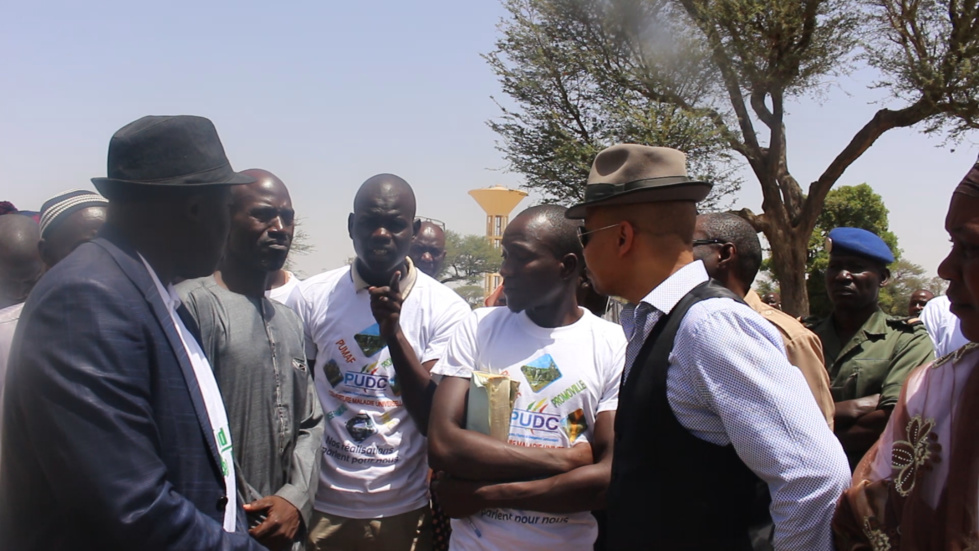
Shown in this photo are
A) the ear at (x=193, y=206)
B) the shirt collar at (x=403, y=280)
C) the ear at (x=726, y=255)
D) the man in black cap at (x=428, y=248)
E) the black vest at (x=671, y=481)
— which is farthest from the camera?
the man in black cap at (x=428, y=248)

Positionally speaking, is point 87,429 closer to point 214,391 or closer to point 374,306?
point 214,391

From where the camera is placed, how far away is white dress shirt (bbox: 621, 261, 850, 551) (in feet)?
6.12

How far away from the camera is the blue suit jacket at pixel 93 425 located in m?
1.72

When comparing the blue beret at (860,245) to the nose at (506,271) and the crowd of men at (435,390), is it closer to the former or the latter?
the crowd of men at (435,390)

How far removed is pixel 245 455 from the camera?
A: 9.34ft

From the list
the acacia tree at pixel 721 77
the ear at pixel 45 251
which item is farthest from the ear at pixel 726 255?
the acacia tree at pixel 721 77

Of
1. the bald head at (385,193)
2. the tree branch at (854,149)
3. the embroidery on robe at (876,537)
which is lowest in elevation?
the embroidery on robe at (876,537)

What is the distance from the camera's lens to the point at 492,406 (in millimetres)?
2965

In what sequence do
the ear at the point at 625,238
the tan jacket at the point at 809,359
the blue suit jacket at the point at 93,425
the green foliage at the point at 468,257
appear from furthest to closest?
the green foliage at the point at 468,257 < the tan jacket at the point at 809,359 < the ear at the point at 625,238 < the blue suit jacket at the point at 93,425

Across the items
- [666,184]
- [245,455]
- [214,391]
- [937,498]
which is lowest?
[245,455]

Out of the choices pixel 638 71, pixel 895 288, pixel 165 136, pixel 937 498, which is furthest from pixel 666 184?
pixel 895 288

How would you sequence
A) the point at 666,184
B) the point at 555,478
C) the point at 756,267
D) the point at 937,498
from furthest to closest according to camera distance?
the point at 756,267, the point at 555,478, the point at 666,184, the point at 937,498

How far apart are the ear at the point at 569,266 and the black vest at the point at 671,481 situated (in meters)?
1.17

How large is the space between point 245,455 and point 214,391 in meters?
0.77
